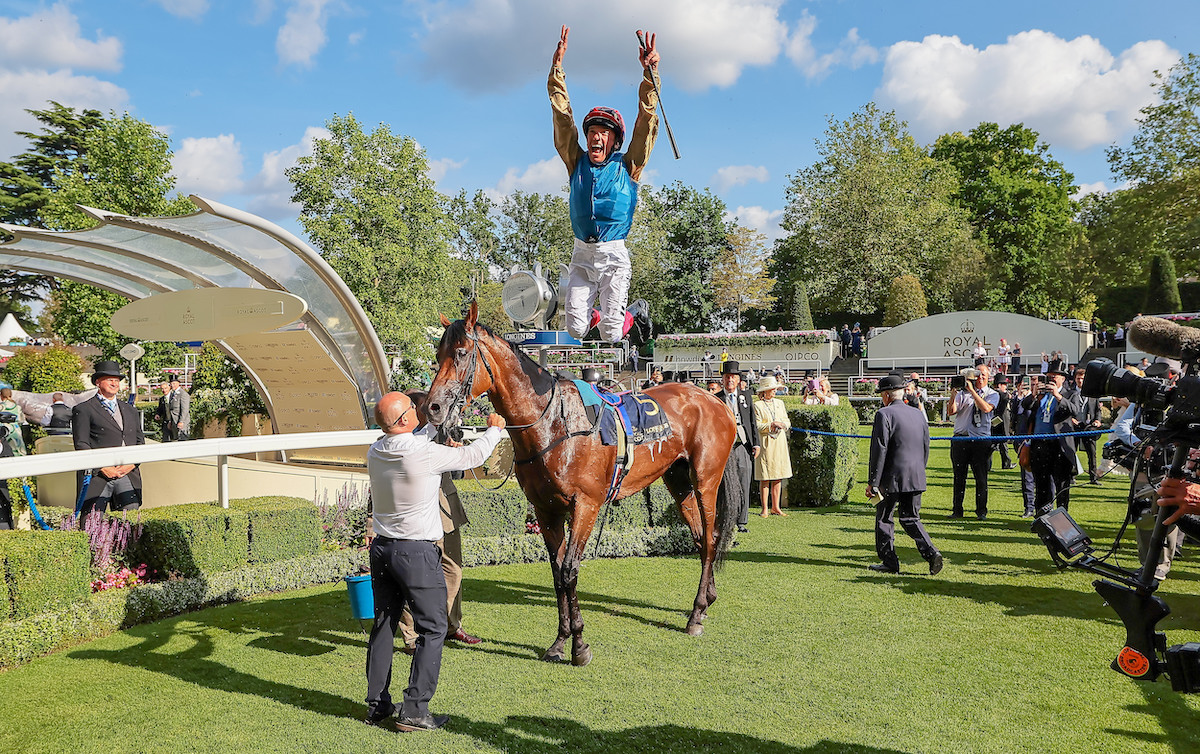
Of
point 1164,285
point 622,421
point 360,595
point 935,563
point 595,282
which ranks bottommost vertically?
point 935,563

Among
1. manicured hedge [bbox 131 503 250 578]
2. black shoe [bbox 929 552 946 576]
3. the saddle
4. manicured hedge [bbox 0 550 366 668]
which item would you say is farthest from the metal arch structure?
black shoe [bbox 929 552 946 576]

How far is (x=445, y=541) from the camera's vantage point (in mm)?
5590

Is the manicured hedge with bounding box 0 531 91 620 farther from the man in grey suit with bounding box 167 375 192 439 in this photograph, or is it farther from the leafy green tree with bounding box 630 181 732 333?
the leafy green tree with bounding box 630 181 732 333

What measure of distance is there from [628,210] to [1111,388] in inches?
143

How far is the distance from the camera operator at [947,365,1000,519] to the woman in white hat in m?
2.28

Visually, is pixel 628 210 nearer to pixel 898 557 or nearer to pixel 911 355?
pixel 898 557

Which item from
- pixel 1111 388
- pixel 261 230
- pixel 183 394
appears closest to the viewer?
pixel 1111 388

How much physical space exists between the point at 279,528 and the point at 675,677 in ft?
13.3

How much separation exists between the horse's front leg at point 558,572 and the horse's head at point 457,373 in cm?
116

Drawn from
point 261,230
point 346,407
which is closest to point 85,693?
point 261,230

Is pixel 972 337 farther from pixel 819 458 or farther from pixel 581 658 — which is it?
pixel 581 658

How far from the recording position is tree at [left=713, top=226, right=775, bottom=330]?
156ft

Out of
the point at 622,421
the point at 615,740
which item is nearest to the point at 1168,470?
the point at 615,740

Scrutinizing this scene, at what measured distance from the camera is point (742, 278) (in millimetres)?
47688
